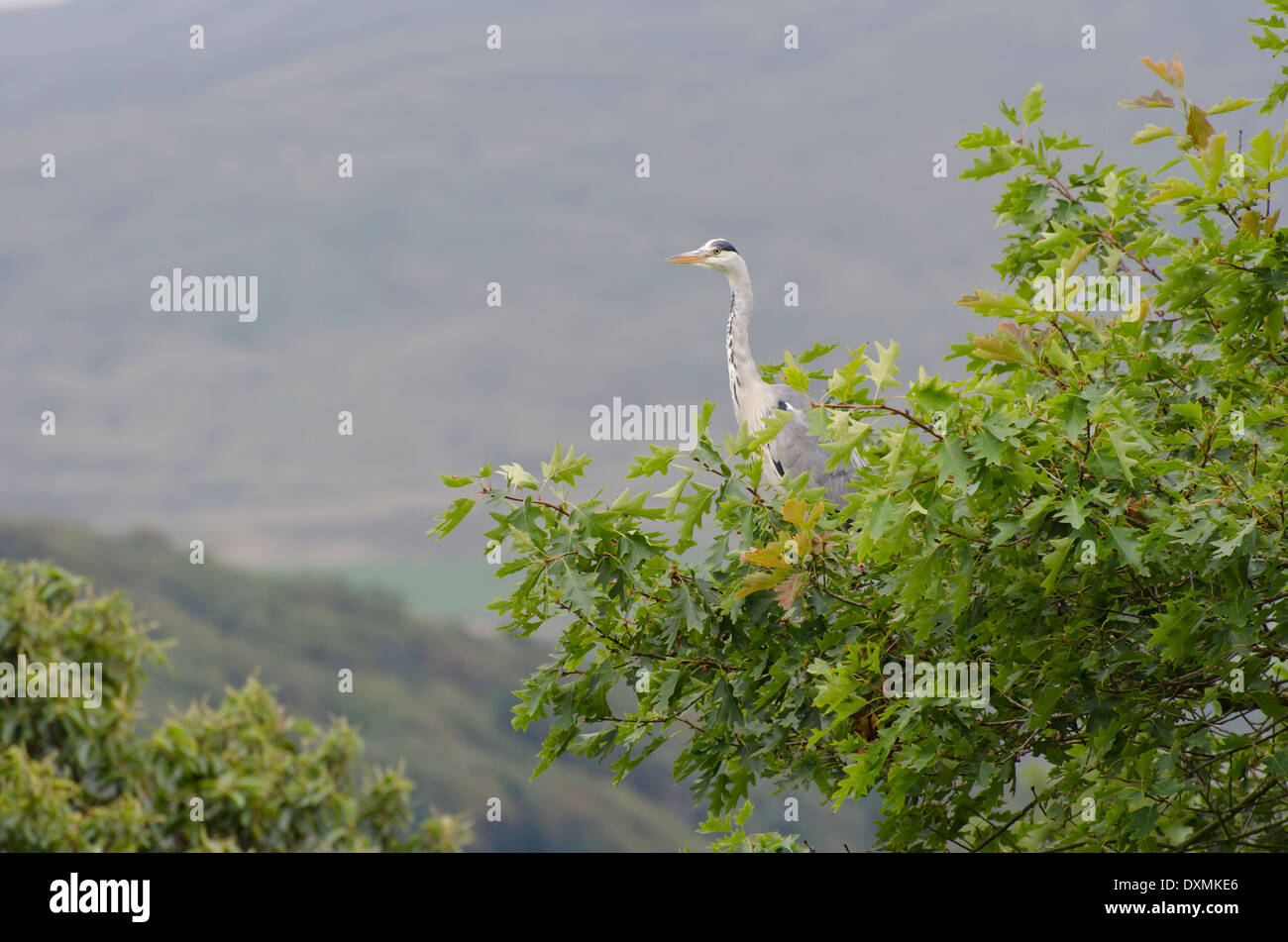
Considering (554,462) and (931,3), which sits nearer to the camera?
(554,462)

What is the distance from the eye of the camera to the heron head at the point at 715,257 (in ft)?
28.2

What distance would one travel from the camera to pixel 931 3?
156 m

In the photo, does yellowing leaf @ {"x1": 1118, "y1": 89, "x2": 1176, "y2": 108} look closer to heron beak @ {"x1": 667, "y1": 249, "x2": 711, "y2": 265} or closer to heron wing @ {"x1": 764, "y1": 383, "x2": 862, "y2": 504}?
heron wing @ {"x1": 764, "y1": 383, "x2": 862, "y2": 504}

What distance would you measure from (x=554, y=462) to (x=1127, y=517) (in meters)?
1.93

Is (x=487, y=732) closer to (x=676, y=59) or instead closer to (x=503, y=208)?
(x=503, y=208)

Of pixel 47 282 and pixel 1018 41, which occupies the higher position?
pixel 1018 41

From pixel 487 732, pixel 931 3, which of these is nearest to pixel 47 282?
pixel 487 732

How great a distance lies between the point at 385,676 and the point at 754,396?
7104 cm

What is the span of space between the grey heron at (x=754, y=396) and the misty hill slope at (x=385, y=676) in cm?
5442
